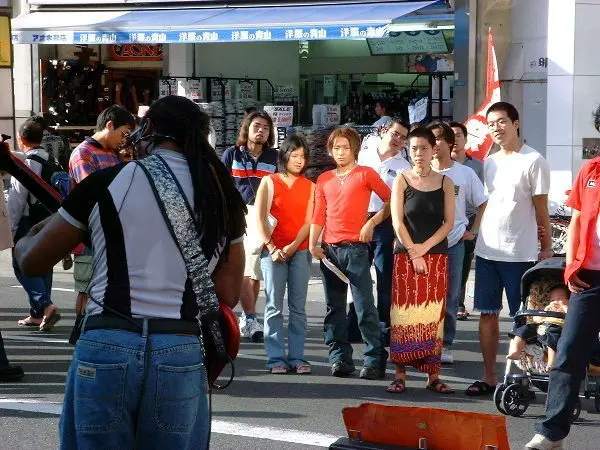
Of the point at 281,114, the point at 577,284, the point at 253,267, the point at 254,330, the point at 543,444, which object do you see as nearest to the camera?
the point at 577,284

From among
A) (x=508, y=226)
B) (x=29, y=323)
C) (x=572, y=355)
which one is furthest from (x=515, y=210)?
(x=29, y=323)

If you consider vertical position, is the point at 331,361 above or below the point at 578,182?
below

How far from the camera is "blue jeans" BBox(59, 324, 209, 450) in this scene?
385cm

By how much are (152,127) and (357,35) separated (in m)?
11.9

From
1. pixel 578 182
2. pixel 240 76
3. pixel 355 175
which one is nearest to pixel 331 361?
pixel 355 175

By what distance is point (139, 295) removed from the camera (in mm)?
3914

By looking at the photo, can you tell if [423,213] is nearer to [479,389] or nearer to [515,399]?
[479,389]

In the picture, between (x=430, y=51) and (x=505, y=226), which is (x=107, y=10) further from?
(x=505, y=226)

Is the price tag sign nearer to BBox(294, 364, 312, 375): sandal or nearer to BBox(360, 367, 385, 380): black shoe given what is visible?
BBox(294, 364, 312, 375): sandal

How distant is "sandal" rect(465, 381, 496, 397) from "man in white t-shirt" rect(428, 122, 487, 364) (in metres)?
1.11

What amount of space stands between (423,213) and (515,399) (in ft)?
4.74

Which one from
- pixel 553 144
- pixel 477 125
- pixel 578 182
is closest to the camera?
pixel 578 182

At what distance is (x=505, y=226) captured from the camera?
8.12 m

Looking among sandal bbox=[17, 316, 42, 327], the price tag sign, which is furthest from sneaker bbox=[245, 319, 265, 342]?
the price tag sign
